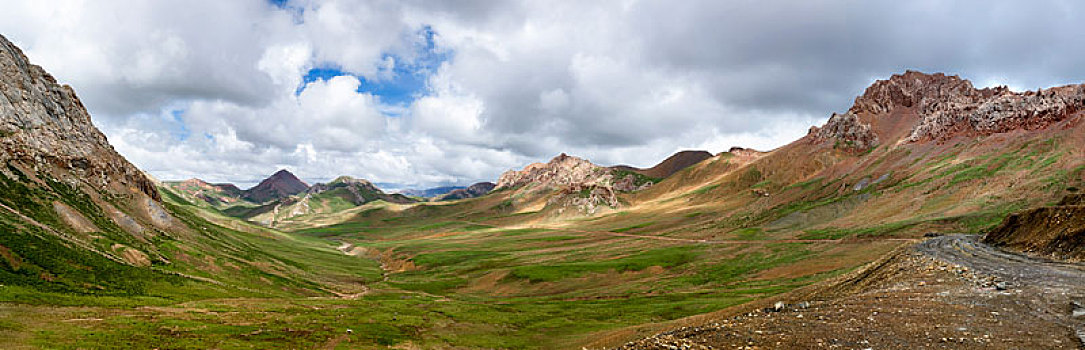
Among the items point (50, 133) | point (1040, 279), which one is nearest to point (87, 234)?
point (50, 133)

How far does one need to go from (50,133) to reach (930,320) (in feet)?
613

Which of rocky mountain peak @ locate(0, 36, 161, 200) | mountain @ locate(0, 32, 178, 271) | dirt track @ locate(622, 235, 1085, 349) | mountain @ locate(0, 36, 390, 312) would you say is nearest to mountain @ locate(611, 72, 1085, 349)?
dirt track @ locate(622, 235, 1085, 349)

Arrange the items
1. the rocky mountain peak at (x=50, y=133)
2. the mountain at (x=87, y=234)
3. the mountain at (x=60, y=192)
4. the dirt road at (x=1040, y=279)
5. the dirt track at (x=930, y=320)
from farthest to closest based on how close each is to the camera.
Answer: the rocky mountain peak at (x=50, y=133) → the mountain at (x=60, y=192) → the mountain at (x=87, y=234) → the dirt road at (x=1040, y=279) → the dirt track at (x=930, y=320)

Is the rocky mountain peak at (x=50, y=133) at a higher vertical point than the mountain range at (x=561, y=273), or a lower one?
higher

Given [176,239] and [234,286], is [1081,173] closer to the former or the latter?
[234,286]

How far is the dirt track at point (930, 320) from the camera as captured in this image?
73.6ft

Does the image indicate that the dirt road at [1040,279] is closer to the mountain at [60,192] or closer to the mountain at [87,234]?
the mountain at [87,234]

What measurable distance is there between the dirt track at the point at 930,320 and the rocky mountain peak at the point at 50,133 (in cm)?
14811

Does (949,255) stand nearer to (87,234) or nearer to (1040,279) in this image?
(1040,279)

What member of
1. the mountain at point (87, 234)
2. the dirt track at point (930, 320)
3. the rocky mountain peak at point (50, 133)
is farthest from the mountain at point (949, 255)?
the rocky mountain peak at point (50, 133)

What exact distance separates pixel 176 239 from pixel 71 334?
3981 inches

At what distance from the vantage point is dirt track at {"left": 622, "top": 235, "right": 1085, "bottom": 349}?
883 inches

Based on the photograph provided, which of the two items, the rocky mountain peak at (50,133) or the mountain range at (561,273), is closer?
the mountain range at (561,273)

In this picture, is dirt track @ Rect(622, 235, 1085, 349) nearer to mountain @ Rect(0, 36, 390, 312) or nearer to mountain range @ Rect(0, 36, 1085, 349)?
mountain range @ Rect(0, 36, 1085, 349)
